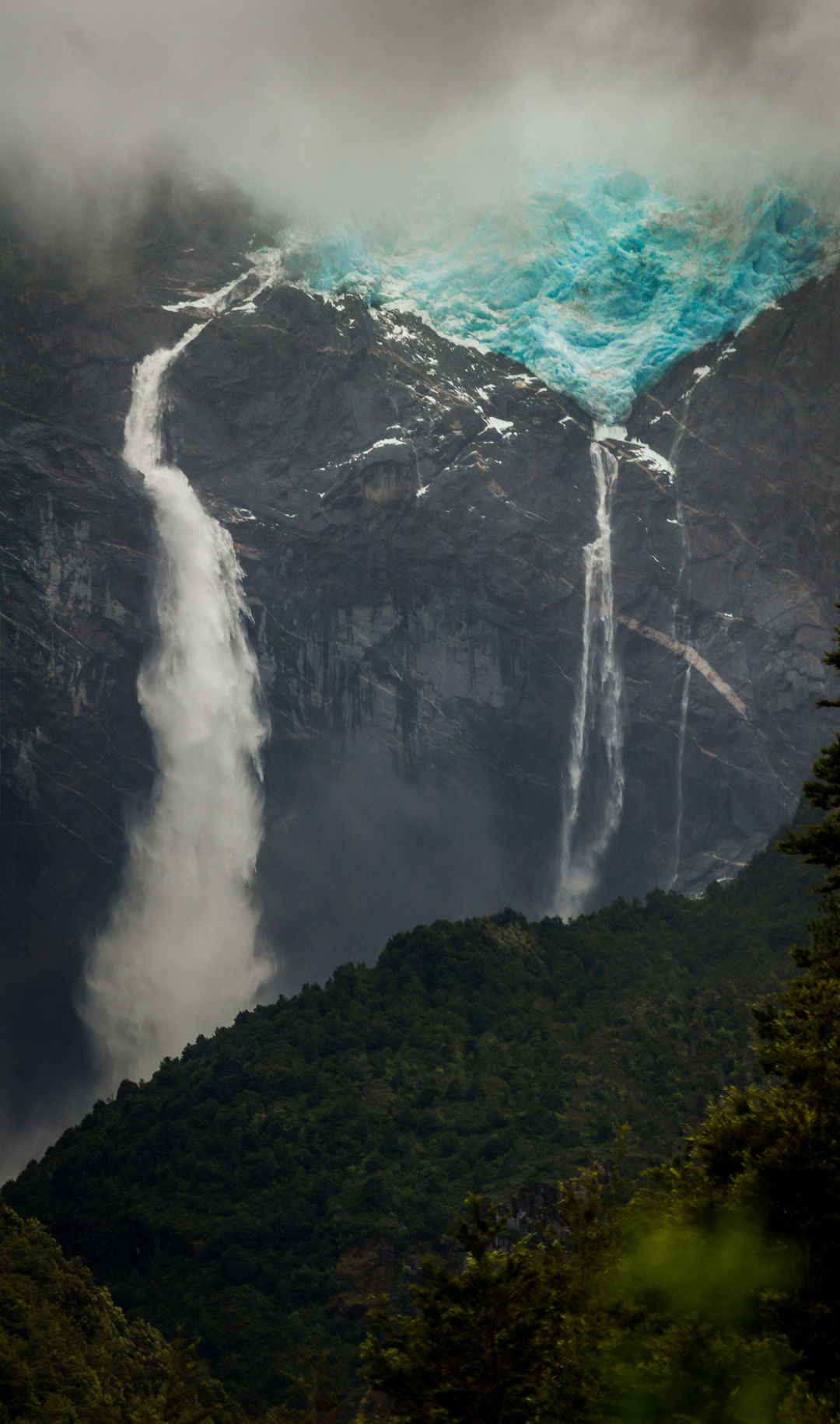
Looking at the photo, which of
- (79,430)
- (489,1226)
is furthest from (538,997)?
(489,1226)

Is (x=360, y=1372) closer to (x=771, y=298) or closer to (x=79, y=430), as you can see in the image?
(x=79, y=430)

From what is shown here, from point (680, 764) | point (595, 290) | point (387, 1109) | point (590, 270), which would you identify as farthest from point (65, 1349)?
point (590, 270)

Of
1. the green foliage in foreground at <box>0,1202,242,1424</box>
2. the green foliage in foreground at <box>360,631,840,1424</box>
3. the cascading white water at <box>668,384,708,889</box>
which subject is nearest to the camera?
the green foliage in foreground at <box>360,631,840,1424</box>

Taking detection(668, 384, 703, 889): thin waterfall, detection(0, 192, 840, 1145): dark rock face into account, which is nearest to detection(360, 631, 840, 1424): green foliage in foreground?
detection(0, 192, 840, 1145): dark rock face

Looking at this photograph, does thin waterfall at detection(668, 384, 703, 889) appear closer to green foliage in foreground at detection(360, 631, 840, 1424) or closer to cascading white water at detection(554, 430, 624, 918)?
cascading white water at detection(554, 430, 624, 918)

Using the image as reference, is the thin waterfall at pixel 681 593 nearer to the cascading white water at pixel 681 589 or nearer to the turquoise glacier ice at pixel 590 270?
the cascading white water at pixel 681 589
